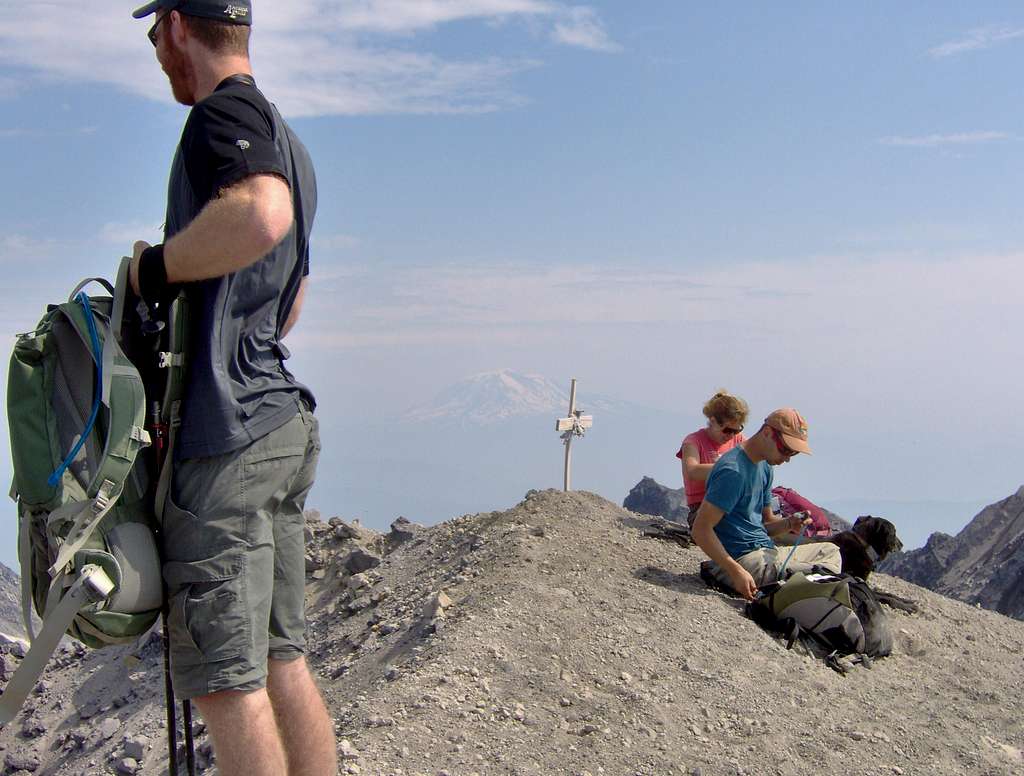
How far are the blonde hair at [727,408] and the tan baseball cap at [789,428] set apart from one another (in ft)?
5.11

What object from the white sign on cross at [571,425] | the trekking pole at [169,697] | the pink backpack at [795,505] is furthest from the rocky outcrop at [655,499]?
the trekking pole at [169,697]

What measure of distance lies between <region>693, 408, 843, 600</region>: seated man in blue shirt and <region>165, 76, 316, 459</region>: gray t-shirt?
455 centimetres

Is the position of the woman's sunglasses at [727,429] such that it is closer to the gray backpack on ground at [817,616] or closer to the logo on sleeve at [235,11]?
the gray backpack on ground at [817,616]

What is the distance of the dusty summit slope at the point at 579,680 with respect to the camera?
18.5 ft

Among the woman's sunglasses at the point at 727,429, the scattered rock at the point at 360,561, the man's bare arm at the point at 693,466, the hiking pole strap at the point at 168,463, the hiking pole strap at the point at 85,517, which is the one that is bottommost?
the scattered rock at the point at 360,561

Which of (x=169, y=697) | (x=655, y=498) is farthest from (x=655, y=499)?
(x=169, y=697)

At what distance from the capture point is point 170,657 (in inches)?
136

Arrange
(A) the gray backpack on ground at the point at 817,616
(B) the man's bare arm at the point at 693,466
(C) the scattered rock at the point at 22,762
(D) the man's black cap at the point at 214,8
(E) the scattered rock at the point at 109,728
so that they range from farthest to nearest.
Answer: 1. (B) the man's bare arm at the point at 693,466
2. (C) the scattered rock at the point at 22,762
3. (E) the scattered rock at the point at 109,728
4. (A) the gray backpack on ground at the point at 817,616
5. (D) the man's black cap at the point at 214,8

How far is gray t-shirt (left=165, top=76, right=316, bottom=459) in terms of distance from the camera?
3.36 metres

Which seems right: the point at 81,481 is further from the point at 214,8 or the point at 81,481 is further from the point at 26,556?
the point at 214,8

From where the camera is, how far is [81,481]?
338cm

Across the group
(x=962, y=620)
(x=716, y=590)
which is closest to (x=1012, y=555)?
(x=962, y=620)

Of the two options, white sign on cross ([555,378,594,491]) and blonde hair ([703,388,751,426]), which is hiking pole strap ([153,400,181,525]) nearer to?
blonde hair ([703,388,751,426])

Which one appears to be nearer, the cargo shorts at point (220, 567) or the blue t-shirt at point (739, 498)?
the cargo shorts at point (220, 567)
